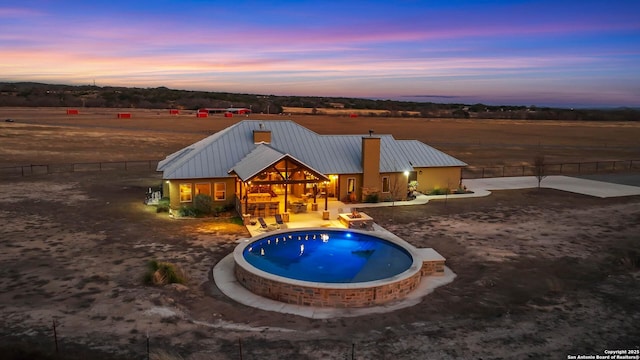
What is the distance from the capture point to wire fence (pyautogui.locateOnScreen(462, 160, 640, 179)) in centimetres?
4425

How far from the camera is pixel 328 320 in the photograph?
13.8 m

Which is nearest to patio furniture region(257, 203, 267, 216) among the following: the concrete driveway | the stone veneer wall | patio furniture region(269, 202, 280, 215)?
patio furniture region(269, 202, 280, 215)

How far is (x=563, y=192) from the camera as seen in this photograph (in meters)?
34.0

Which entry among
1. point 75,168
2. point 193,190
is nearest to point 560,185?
point 193,190

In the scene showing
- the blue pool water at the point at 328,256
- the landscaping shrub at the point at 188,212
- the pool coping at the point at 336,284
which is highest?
the pool coping at the point at 336,284

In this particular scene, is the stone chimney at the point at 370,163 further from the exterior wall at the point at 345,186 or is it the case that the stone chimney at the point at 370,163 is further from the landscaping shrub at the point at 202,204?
the landscaping shrub at the point at 202,204

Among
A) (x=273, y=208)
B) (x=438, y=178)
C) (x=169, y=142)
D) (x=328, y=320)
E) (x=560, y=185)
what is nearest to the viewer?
(x=328, y=320)

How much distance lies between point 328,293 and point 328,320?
113cm

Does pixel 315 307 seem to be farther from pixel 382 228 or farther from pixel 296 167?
pixel 296 167

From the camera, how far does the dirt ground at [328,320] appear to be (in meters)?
12.2

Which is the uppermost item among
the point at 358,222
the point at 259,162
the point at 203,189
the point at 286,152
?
the point at 286,152

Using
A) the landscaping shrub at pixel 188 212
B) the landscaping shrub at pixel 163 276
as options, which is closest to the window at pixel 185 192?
the landscaping shrub at pixel 188 212

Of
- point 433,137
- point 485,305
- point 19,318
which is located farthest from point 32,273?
point 433,137

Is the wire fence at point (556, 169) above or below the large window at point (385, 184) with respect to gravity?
below
